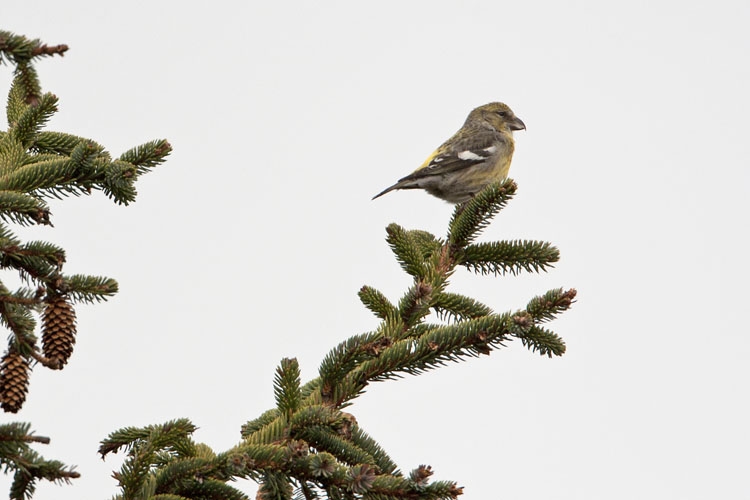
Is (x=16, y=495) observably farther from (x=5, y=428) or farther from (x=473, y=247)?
(x=473, y=247)

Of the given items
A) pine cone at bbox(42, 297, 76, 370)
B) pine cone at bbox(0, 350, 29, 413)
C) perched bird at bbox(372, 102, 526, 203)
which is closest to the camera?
pine cone at bbox(0, 350, 29, 413)

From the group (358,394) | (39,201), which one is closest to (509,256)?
(358,394)

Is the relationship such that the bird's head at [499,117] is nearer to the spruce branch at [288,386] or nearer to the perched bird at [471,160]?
the perched bird at [471,160]

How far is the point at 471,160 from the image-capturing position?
883cm

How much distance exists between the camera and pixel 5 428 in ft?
6.24

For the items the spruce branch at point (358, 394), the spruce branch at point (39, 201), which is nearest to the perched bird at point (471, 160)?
the spruce branch at point (358, 394)

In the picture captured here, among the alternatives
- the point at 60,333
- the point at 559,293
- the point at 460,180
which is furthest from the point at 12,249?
the point at 460,180

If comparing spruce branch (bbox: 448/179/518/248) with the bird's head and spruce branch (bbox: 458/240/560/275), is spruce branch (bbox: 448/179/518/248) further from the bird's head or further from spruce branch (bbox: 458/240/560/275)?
the bird's head

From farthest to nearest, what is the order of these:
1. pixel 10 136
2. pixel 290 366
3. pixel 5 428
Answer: pixel 10 136 < pixel 290 366 < pixel 5 428

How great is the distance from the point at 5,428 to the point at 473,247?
2.25m

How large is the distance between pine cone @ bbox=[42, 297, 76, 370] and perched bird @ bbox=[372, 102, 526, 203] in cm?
538

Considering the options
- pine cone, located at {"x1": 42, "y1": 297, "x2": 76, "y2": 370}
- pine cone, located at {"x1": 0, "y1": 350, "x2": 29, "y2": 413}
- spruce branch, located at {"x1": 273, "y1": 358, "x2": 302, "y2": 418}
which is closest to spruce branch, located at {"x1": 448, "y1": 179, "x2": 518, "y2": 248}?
spruce branch, located at {"x1": 273, "y1": 358, "x2": 302, "y2": 418}

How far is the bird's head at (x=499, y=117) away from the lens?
10281mm

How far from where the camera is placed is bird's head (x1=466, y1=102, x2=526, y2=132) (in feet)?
33.7
